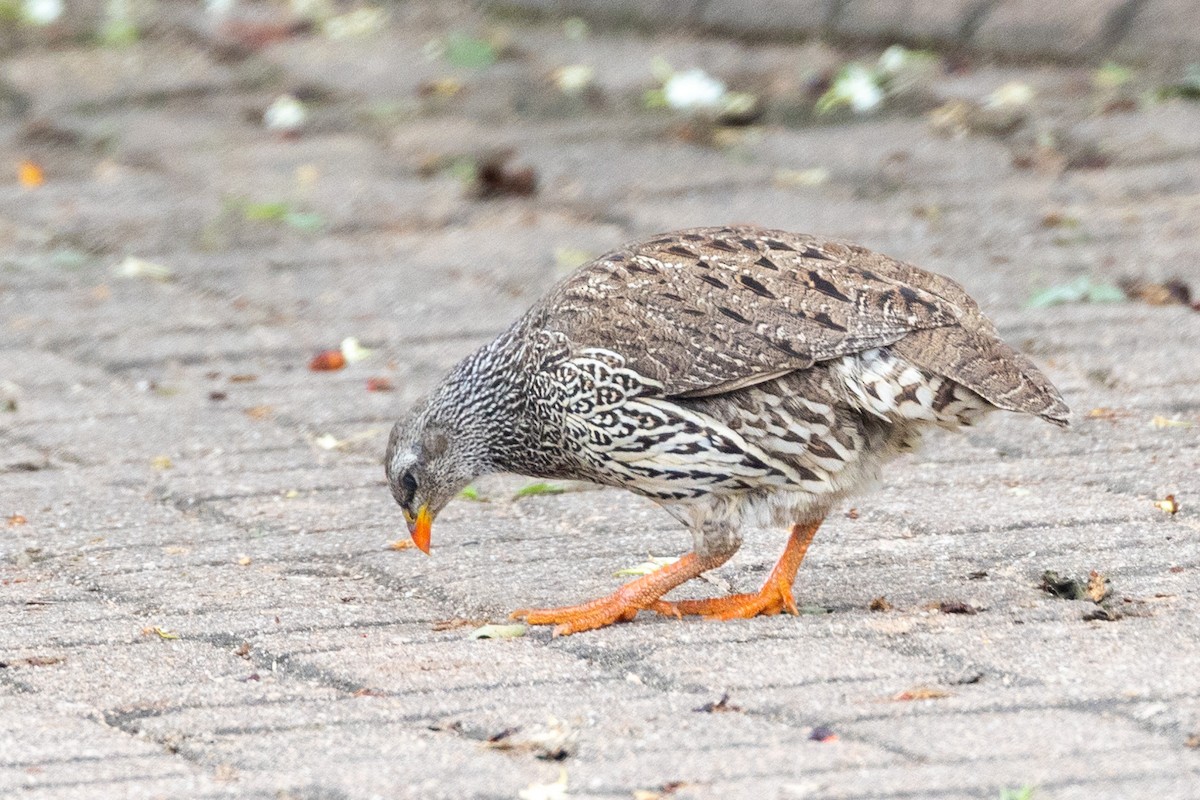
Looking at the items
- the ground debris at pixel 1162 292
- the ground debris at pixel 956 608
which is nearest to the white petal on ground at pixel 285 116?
the ground debris at pixel 1162 292

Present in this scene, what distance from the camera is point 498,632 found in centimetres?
419

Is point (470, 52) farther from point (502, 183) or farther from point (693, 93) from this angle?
point (502, 183)

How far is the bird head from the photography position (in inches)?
192

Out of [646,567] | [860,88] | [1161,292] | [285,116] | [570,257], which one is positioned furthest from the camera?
[285,116]

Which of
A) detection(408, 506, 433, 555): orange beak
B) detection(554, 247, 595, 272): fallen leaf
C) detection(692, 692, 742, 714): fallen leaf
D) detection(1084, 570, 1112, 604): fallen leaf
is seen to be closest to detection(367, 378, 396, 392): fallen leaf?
detection(554, 247, 595, 272): fallen leaf

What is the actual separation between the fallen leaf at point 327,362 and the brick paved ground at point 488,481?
67mm

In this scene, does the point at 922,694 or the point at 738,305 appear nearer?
the point at 922,694

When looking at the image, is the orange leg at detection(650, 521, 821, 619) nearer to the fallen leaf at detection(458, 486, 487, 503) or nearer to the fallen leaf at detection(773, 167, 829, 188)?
the fallen leaf at detection(458, 486, 487, 503)

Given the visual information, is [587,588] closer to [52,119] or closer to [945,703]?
[945,703]

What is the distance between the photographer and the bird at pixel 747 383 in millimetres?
4250

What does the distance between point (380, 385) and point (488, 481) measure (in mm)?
887

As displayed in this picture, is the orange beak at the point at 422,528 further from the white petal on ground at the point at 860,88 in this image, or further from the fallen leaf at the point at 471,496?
the white petal on ground at the point at 860,88

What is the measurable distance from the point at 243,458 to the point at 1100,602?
8.85 ft

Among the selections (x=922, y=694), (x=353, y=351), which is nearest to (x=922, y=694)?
(x=922, y=694)
